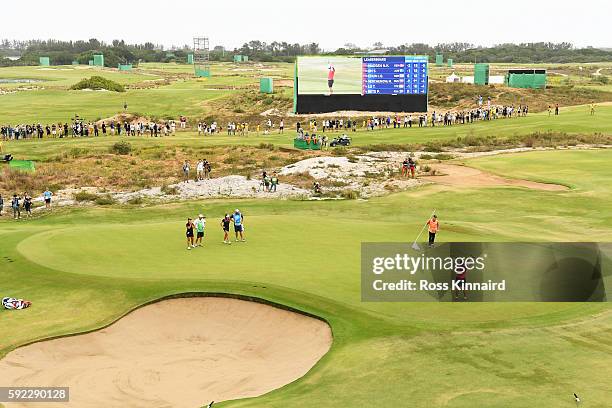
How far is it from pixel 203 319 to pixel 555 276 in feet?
37.3

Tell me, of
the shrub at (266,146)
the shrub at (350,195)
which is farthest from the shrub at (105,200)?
the shrub at (266,146)

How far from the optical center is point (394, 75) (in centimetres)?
9144

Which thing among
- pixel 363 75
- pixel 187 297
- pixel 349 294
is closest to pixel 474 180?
pixel 349 294

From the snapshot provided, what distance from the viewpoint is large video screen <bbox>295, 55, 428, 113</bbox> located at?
90.6 m

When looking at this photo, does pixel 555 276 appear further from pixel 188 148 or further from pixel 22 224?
pixel 188 148

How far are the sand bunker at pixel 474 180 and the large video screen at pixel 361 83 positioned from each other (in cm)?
3294

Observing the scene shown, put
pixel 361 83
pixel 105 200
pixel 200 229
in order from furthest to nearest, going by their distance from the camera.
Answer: pixel 361 83
pixel 105 200
pixel 200 229

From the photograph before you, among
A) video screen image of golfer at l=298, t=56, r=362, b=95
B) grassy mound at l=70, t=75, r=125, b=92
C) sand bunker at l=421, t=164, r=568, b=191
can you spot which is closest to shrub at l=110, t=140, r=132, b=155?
video screen image of golfer at l=298, t=56, r=362, b=95

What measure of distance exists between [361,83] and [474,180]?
3898cm

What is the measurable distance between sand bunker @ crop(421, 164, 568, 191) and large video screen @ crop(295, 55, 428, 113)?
32937 mm

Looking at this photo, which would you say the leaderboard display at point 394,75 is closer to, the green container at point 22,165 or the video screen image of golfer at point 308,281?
the video screen image of golfer at point 308,281

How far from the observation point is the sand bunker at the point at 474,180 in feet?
173

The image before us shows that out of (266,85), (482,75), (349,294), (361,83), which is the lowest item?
(349,294)

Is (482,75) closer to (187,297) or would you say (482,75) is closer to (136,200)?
(136,200)
